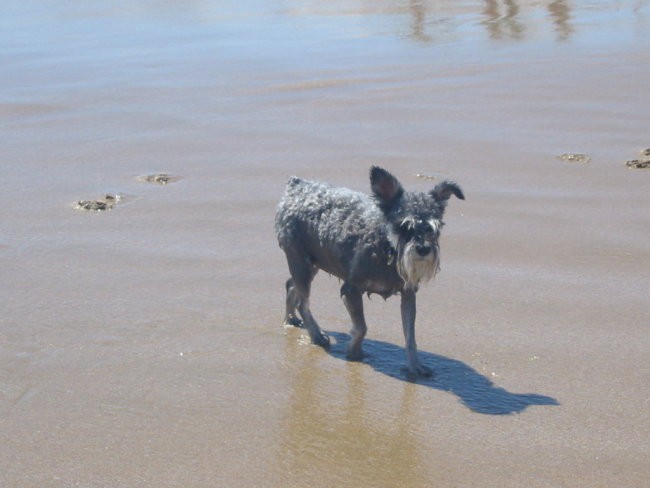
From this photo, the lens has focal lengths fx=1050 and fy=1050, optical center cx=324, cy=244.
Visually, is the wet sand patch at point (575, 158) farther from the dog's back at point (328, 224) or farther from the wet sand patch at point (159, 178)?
the dog's back at point (328, 224)

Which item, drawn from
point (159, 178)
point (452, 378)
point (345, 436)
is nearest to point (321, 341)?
point (452, 378)

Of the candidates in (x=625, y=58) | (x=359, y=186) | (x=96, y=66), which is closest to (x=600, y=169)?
(x=359, y=186)

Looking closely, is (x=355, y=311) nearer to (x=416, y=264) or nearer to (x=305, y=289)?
(x=305, y=289)

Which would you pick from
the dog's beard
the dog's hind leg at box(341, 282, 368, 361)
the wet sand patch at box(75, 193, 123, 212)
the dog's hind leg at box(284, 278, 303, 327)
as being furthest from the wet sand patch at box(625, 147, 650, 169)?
A: the wet sand patch at box(75, 193, 123, 212)

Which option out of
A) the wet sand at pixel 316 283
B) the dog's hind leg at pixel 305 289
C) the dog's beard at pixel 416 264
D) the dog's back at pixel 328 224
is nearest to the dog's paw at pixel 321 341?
the dog's hind leg at pixel 305 289

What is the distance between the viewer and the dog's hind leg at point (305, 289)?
24.1 feet

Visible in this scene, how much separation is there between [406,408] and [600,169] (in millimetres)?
5161

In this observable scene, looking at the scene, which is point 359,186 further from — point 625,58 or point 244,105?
point 625,58

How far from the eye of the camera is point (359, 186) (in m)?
10.5

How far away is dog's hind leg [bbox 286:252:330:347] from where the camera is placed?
734cm

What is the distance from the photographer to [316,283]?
329 inches

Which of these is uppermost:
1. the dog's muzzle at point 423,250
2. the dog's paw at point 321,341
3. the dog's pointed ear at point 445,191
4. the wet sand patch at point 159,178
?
the dog's pointed ear at point 445,191

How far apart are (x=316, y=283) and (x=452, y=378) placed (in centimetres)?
191

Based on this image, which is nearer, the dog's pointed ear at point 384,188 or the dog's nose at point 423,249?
the dog's nose at point 423,249
